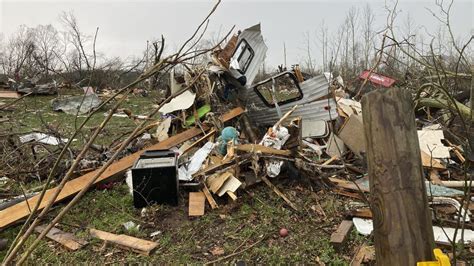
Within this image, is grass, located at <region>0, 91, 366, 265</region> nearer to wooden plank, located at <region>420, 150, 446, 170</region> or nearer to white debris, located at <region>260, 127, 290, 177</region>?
white debris, located at <region>260, 127, 290, 177</region>

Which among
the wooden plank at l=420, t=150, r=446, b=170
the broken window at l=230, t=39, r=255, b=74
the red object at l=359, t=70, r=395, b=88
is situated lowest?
the wooden plank at l=420, t=150, r=446, b=170

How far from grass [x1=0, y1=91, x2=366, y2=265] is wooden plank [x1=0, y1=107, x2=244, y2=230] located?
0.15m

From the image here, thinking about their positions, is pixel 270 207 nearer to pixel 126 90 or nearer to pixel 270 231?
pixel 270 231

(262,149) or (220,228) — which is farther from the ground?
(262,149)

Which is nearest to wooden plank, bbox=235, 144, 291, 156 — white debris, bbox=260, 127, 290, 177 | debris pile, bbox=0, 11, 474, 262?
debris pile, bbox=0, 11, 474, 262

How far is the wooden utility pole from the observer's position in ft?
5.92

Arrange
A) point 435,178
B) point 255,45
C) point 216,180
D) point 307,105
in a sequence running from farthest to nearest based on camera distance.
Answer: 1. point 255,45
2. point 307,105
3. point 435,178
4. point 216,180

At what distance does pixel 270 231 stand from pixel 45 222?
252 centimetres

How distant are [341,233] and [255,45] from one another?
4686 millimetres

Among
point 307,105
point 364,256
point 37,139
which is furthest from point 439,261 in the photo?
point 37,139

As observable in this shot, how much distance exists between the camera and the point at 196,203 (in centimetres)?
445

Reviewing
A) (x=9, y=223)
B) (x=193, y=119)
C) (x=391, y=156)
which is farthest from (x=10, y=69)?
(x=391, y=156)

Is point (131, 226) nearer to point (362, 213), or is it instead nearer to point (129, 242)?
point (129, 242)

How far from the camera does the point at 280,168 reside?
491 centimetres
